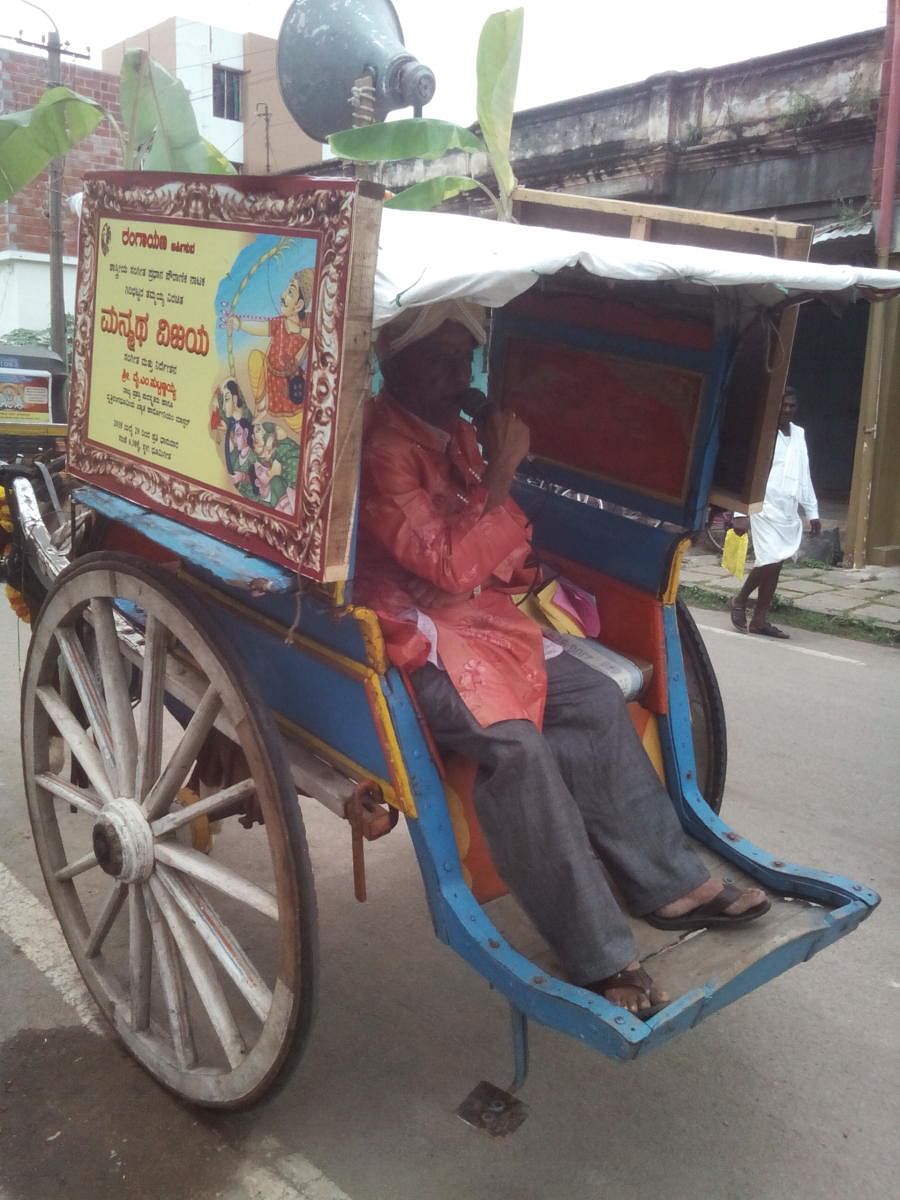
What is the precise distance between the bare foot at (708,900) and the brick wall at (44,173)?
595 inches

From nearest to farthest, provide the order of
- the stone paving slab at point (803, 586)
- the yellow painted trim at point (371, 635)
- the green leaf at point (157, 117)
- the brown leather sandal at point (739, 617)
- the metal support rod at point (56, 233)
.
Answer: the yellow painted trim at point (371, 635), the green leaf at point (157, 117), the brown leather sandal at point (739, 617), the stone paving slab at point (803, 586), the metal support rod at point (56, 233)

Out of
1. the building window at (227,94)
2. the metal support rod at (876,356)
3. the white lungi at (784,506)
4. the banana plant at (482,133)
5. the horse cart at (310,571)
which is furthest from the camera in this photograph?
the building window at (227,94)

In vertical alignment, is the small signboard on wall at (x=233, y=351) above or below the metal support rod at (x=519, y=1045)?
above

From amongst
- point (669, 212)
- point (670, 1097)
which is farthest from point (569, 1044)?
point (669, 212)

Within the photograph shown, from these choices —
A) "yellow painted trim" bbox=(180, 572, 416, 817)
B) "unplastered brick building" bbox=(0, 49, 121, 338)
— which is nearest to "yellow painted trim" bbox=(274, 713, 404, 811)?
"yellow painted trim" bbox=(180, 572, 416, 817)

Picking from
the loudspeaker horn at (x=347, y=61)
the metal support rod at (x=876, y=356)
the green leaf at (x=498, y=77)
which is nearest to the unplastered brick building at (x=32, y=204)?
the metal support rod at (x=876, y=356)

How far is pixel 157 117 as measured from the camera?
2.57 meters

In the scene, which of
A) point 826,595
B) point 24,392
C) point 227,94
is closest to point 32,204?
point 24,392

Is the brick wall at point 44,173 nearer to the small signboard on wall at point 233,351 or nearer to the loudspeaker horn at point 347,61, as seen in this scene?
Answer: the loudspeaker horn at point 347,61

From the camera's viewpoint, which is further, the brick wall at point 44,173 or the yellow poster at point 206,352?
the brick wall at point 44,173

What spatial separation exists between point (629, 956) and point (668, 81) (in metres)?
8.69

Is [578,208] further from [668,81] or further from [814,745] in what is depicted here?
[668,81]

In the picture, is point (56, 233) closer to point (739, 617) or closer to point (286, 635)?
point (739, 617)

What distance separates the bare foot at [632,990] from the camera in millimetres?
2008
